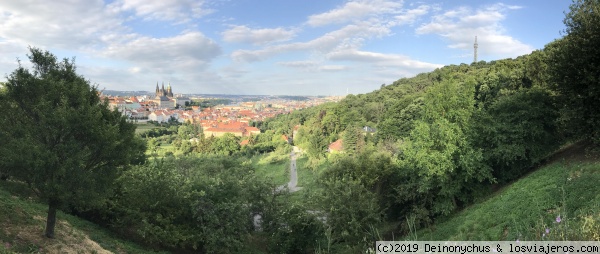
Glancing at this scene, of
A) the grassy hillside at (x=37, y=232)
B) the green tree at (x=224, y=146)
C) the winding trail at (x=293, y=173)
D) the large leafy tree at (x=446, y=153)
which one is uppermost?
the large leafy tree at (x=446, y=153)

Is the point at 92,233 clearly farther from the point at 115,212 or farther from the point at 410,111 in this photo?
the point at 410,111

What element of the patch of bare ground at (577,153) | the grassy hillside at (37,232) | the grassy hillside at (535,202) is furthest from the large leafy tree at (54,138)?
Answer: the patch of bare ground at (577,153)

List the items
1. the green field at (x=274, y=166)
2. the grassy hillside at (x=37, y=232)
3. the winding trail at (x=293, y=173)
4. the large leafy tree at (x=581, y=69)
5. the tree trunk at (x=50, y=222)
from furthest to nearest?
the green field at (x=274, y=166) → the winding trail at (x=293, y=173) → the large leafy tree at (x=581, y=69) → the tree trunk at (x=50, y=222) → the grassy hillside at (x=37, y=232)

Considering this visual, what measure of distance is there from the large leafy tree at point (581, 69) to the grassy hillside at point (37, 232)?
65.7 feet

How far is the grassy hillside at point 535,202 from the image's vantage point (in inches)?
429

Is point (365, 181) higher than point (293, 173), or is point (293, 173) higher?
point (365, 181)

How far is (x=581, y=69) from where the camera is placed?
13883mm

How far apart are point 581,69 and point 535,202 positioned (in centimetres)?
598

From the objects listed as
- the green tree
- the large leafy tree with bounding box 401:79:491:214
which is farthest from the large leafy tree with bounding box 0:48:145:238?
the green tree

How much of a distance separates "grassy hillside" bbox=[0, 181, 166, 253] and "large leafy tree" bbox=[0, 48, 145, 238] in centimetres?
75

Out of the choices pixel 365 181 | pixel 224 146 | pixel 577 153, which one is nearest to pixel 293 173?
pixel 224 146

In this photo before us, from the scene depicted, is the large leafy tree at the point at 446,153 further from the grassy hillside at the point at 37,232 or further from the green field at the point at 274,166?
the green field at the point at 274,166

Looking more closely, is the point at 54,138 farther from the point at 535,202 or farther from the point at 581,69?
the point at 581,69

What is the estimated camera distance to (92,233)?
15.9 metres
